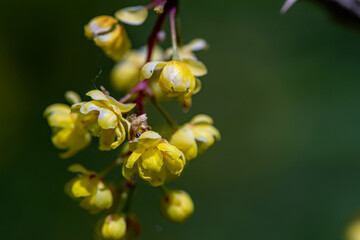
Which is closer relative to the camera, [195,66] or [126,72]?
[195,66]

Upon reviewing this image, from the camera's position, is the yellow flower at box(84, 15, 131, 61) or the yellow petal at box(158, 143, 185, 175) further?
the yellow flower at box(84, 15, 131, 61)

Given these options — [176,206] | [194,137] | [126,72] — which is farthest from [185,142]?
[126,72]

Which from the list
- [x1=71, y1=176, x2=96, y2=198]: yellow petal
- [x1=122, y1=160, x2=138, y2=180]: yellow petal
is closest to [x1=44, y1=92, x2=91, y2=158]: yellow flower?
[x1=71, y1=176, x2=96, y2=198]: yellow petal

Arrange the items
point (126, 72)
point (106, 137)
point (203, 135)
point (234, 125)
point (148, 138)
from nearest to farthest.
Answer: point (148, 138) → point (106, 137) → point (203, 135) → point (126, 72) → point (234, 125)

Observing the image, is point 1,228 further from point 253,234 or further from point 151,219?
point 253,234

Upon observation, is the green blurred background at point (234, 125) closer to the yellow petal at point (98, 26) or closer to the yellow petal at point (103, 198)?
the yellow petal at point (98, 26)

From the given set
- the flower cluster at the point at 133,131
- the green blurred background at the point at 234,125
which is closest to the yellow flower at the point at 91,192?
the flower cluster at the point at 133,131

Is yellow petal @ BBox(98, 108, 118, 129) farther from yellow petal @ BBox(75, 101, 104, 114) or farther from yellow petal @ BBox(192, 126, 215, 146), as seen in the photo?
yellow petal @ BBox(192, 126, 215, 146)

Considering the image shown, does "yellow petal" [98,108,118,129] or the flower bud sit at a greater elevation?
the flower bud

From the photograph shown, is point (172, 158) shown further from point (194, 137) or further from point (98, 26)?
point (98, 26)
